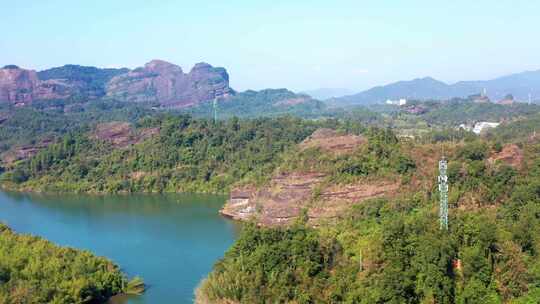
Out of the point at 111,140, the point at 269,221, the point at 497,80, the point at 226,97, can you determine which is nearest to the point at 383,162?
the point at 269,221

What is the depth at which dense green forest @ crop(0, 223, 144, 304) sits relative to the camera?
53.4 feet

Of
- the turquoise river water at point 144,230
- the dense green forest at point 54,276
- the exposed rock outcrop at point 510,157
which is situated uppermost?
the exposed rock outcrop at point 510,157

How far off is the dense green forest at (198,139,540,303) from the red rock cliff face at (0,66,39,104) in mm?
72617

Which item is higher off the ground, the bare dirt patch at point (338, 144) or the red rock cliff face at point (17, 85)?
the red rock cliff face at point (17, 85)

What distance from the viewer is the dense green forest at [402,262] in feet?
51.2

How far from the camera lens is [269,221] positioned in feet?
85.8

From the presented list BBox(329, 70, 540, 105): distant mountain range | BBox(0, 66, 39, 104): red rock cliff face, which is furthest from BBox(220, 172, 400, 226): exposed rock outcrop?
BBox(329, 70, 540, 105): distant mountain range

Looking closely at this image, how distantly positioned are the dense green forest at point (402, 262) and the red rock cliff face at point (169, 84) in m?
81.1

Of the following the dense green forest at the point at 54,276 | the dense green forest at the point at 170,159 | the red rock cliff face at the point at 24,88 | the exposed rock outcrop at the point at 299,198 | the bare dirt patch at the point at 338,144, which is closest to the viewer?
the dense green forest at the point at 54,276

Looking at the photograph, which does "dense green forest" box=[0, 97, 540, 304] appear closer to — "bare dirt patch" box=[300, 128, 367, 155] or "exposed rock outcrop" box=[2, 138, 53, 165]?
"bare dirt patch" box=[300, 128, 367, 155]

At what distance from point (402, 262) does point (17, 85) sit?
80.0 m

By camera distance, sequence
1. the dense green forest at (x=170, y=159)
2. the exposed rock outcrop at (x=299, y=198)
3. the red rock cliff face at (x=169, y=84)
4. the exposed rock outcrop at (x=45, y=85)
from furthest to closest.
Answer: the red rock cliff face at (x=169, y=84), the exposed rock outcrop at (x=45, y=85), the dense green forest at (x=170, y=159), the exposed rock outcrop at (x=299, y=198)

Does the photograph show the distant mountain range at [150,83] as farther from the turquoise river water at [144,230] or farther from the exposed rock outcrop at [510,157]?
the exposed rock outcrop at [510,157]

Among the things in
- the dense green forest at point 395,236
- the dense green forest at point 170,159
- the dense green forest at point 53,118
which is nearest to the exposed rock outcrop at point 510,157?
the dense green forest at point 395,236
